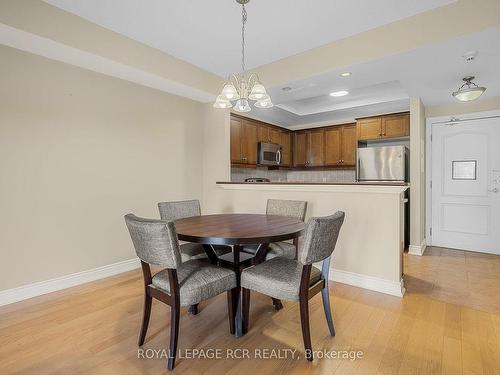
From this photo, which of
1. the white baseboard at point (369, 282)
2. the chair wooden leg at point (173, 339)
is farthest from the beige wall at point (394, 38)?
the chair wooden leg at point (173, 339)

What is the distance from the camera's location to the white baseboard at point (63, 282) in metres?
2.44

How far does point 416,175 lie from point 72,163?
441 centimetres

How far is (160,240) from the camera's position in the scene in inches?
61.5

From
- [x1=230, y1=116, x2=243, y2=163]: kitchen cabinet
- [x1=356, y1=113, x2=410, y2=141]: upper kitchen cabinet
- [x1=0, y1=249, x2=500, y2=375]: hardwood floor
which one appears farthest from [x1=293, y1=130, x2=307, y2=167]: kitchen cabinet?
[x1=0, y1=249, x2=500, y2=375]: hardwood floor

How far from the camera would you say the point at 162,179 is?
3.65 meters

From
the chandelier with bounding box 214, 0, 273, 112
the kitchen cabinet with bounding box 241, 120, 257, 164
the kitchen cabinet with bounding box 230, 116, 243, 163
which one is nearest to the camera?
the chandelier with bounding box 214, 0, 273, 112

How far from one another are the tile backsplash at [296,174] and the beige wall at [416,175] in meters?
1.50

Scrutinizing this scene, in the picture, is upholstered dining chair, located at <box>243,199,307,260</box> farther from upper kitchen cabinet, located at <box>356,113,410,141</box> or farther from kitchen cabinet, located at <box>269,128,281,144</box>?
upper kitchen cabinet, located at <box>356,113,410,141</box>

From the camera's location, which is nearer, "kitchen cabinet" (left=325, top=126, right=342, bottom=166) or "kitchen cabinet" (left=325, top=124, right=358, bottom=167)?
"kitchen cabinet" (left=325, top=124, right=358, bottom=167)

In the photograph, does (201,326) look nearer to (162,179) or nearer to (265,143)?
(162,179)

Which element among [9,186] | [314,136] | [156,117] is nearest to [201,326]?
[9,186]

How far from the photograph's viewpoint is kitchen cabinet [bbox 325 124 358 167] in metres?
5.11

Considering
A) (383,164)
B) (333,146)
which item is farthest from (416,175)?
(333,146)

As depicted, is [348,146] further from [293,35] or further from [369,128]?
[293,35]
